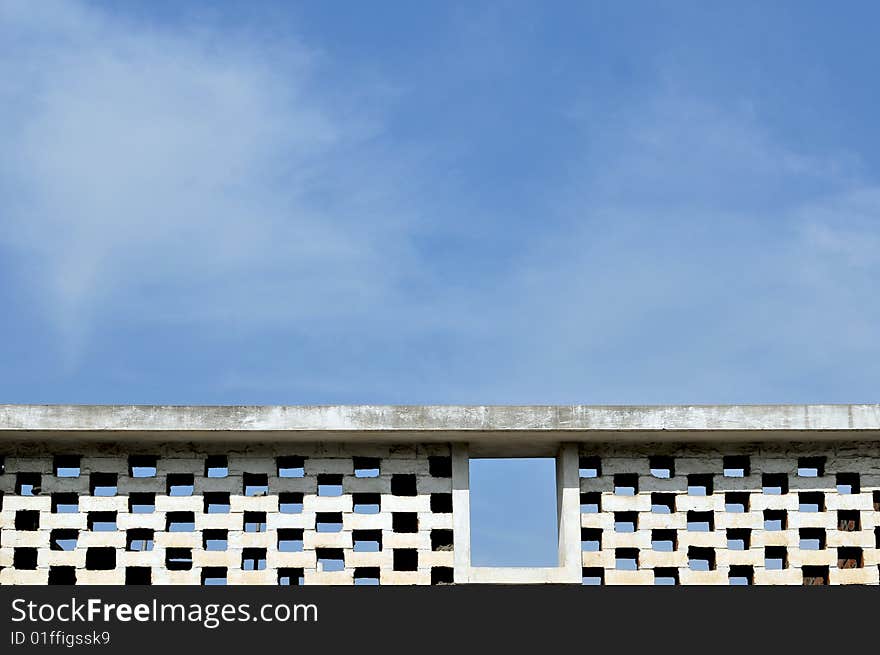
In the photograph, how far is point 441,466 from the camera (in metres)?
13.0

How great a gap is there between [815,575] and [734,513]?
0.99 meters

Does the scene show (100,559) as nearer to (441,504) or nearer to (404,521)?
(404,521)

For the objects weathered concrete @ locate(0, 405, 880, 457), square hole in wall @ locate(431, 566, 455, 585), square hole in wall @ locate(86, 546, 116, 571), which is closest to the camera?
weathered concrete @ locate(0, 405, 880, 457)

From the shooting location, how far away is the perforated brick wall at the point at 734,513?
12797mm

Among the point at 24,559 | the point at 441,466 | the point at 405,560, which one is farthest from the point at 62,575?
the point at 441,466

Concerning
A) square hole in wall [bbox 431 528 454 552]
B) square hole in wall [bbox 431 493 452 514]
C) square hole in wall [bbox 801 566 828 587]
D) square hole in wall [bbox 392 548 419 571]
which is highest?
square hole in wall [bbox 431 493 452 514]

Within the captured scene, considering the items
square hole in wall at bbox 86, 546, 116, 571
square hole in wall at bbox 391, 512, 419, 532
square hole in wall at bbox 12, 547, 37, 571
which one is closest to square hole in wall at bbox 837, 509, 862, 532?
square hole in wall at bbox 391, 512, 419, 532

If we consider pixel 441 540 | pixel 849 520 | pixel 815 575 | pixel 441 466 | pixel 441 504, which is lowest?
pixel 815 575

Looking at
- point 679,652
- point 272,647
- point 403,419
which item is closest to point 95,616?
point 272,647

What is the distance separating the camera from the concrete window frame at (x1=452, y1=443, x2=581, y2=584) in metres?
12.5

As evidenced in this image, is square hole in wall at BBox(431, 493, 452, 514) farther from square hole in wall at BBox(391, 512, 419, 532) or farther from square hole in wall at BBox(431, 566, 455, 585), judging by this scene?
square hole in wall at BBox(431, 566, 455, 585)

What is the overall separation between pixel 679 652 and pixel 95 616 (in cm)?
454

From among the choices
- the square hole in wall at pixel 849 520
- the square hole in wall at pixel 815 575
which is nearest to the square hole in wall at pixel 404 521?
the square hole in wall at pixel 815 575

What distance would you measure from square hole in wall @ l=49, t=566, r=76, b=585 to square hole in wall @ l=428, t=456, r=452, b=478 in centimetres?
351
